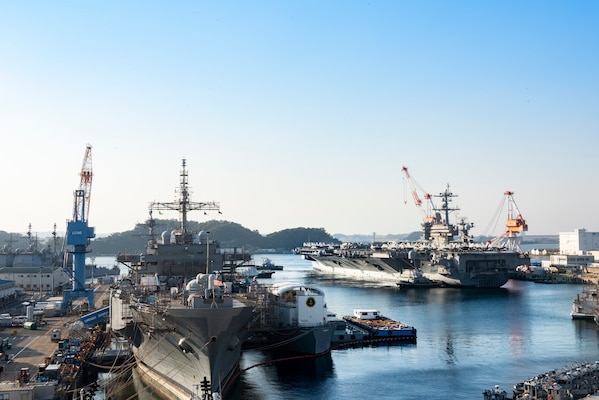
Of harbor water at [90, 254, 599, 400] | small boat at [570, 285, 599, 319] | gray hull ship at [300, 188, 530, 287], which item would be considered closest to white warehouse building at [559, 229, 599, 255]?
gray hull ship at [300, 188, 530, 287]

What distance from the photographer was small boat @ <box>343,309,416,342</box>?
113ft

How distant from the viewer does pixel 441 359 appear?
29375 millimetres

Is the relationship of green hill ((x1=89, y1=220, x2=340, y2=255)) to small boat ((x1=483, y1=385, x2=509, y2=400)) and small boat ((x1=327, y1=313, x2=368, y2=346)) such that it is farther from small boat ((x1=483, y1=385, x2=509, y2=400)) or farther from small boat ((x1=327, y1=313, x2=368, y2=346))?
small boat ((x1=483, y1=385, x2=509, y2=400))

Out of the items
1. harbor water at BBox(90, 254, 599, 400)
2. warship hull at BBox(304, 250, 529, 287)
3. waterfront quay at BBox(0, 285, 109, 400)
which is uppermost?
warship hull at BBox(304, 250, 529, 287)

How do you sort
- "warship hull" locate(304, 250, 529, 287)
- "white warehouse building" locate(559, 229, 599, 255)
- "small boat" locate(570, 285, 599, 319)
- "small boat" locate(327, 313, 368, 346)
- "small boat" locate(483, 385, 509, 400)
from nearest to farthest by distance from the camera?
1. "small boat" locate(483, 385, 509, 400)
2. "small boat" locate(327, 313, 368, 346)
3. "small boat" locate(570, 285, 599, 319)
4. "warship hull" locate(304, 250, 529, 287)
5. "white warehouse building" locate(559, 229, 599, 255)

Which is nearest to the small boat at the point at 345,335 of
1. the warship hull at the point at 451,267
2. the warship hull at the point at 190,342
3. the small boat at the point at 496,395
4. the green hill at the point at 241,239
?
the warship hull at the point at 190,342

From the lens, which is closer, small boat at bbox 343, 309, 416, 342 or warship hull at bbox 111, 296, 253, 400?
warship hull at bbox 111, 296, 253, 400

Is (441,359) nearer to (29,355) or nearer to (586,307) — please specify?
(586,307)

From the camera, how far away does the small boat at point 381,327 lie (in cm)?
3438

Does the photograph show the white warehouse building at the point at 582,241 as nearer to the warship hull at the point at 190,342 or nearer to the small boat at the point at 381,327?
the small boat at the point at 381,327

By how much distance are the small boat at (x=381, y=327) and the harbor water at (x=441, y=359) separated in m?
0.96

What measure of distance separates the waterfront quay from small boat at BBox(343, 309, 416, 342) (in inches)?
621

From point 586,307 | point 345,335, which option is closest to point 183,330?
point 345,335

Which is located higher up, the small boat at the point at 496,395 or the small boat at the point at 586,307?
the small boat at the point at 586,307
